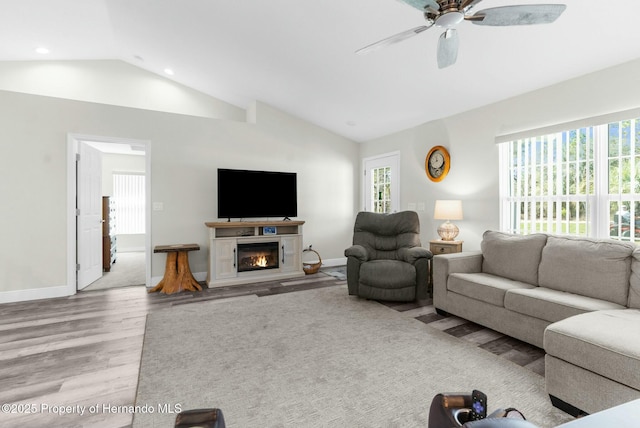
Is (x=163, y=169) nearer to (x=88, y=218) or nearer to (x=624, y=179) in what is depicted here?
(x=88, y=218)

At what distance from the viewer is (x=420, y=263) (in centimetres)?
339

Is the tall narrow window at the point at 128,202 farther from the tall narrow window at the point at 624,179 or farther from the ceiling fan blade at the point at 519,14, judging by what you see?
the tall narrow window at the point at 624,179

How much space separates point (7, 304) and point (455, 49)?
5.36m

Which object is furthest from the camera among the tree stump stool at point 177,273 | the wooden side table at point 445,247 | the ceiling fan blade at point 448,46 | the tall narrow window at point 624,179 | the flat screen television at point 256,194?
the flat screen television at point 256,194

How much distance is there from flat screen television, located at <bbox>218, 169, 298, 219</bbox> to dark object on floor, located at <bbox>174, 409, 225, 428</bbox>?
394 cm

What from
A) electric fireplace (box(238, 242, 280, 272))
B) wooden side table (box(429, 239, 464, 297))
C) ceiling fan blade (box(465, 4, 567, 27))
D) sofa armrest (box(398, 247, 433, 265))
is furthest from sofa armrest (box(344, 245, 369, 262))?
ceiling fan blade (box(465, 4, 567, 27))

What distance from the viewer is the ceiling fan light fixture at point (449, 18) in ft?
5.54

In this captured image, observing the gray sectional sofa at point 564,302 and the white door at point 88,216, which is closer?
the gray sectional sofa at point 564,302

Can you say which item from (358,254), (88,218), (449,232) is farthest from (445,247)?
(88,218)

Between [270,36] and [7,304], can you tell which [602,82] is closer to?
[270,36]

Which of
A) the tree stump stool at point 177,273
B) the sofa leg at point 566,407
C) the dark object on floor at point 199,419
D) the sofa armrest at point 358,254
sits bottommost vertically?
the sofa leg at point 566,407

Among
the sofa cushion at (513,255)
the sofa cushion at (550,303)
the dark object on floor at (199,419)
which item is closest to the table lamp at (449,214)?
the sofa cushion at (513,255)

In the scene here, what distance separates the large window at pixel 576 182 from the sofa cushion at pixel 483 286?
105 cm

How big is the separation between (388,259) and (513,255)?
1.43m
